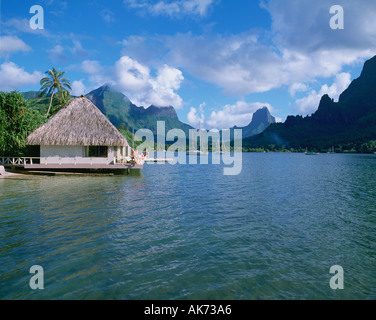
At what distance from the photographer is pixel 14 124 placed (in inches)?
1015

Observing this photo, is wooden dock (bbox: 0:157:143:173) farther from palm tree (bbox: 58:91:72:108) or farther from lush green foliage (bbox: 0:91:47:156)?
palm tree (bbox: 58:91:72:108)

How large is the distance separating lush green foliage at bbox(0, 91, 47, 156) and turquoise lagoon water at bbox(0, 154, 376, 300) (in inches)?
611

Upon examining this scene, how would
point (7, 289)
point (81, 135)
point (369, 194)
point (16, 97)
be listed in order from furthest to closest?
point (16, 97), point (81, 135), point (369, 194), point (7, 289)

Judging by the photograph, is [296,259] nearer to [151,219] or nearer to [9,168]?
[151,219]

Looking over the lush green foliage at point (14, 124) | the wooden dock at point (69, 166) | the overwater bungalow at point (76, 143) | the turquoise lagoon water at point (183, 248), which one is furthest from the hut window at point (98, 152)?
the turquoise lagoon water at point (183, 248)

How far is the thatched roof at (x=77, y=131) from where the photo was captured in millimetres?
23156

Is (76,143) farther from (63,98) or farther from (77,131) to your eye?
(63,98)

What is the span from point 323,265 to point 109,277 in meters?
5.39

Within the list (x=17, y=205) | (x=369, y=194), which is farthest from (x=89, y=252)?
Result: (x=369, y=194)

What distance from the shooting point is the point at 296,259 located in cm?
665

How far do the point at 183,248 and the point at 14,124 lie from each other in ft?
87.9

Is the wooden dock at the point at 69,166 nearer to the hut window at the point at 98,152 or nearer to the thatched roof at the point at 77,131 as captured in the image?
the hut window at the point at 98,152

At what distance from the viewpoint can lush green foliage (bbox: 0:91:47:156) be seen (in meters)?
25.1

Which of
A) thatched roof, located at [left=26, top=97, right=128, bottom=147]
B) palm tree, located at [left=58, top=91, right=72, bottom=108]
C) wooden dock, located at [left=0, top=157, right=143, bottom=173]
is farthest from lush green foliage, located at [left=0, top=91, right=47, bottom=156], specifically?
palm tree, located at [left=58, top=91, right=72, bottom=108]
